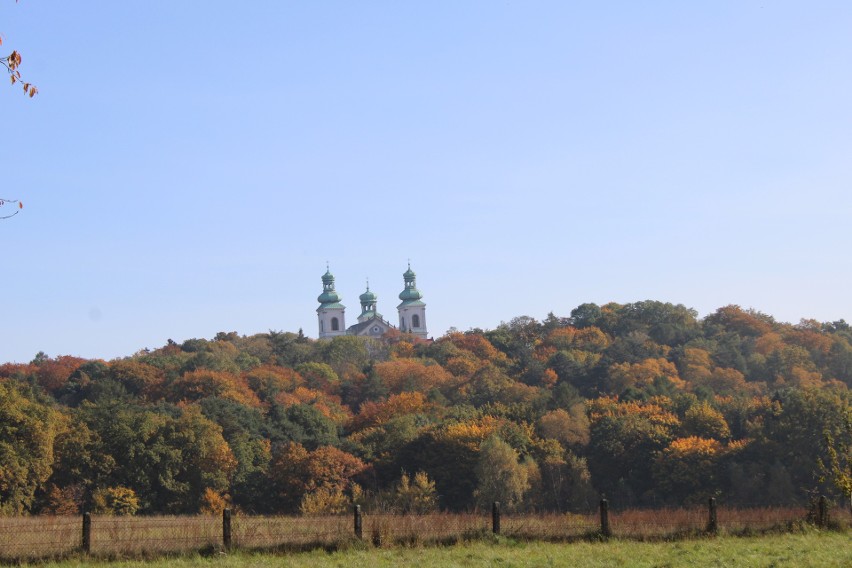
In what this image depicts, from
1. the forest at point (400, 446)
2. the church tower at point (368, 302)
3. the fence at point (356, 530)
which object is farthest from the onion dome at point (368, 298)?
the fence at point (356, 530)

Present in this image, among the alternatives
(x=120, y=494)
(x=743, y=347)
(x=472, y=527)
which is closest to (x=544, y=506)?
(x=120, y=494)

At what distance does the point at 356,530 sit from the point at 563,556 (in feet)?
11.1

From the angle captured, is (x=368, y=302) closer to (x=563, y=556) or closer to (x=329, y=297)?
(x=329, y=297)

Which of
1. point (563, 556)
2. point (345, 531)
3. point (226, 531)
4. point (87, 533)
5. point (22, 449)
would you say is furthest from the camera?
point (22, 449)

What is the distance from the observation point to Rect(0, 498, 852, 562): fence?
55.8 ft

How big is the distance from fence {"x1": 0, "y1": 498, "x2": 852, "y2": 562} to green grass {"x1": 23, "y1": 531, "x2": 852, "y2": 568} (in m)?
0.39

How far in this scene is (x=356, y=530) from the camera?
17.8 meters

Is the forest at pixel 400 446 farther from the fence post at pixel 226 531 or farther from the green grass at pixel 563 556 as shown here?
the fence post at pixel 226 531

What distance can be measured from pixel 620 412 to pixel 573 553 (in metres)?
41.0

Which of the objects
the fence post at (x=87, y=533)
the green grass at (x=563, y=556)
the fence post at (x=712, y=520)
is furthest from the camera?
the fence post at (x=712, y=520)

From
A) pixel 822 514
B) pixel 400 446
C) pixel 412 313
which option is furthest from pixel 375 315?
pixel 822 514

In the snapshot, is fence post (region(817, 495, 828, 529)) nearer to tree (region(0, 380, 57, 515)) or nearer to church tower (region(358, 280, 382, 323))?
tree (region(0, 380, 57, 515))

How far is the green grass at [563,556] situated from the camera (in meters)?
16.1

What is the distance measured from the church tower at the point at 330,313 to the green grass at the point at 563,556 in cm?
12210
